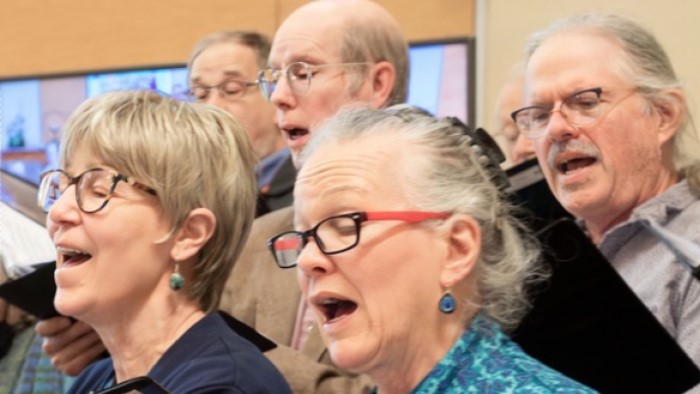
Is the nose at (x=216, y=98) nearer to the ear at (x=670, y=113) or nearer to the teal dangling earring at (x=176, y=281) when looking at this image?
the teal dangling earring at (x=176, y=281)

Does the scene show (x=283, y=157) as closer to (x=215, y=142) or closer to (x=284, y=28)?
(x=284, y=28)

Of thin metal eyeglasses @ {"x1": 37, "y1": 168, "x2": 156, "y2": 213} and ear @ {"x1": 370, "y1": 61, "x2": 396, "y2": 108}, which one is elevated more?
ear @ {"x1": 370, "y1": 61, "x2": 396, "y2": 108}

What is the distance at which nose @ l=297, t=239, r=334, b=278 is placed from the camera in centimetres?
140

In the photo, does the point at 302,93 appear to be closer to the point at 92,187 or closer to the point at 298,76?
the point at 298,76

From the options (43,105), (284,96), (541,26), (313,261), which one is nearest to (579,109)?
(284,96)

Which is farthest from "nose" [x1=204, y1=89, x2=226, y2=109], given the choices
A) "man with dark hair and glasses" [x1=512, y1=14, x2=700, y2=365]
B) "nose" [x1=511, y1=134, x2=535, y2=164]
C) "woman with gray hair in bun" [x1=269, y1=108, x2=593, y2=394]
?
"woman with gray hair in bun" [x1=269, y1=108, x2=593, y2=394]

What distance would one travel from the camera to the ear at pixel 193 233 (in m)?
1.72

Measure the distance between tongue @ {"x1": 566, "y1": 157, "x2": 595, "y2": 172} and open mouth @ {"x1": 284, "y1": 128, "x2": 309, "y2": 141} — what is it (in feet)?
1.72

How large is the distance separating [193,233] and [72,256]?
0.18m

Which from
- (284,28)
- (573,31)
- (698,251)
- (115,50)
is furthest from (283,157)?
(115,50)

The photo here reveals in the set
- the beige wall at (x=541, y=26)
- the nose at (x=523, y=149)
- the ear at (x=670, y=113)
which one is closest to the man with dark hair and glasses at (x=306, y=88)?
the nose at (x=523, y=149)

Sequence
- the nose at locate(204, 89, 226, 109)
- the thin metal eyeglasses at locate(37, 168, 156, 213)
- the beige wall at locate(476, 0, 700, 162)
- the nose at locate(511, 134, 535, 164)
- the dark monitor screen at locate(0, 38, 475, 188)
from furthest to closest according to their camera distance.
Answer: the dark monitor screen at locate(0, 38, 475, 188) < the beige wall at locate(476, 0, 700, 162) < the nose at locate(204, 89, 226, 109) < the nose at locate(511, 134, 535, 164) < the thin metal eyeglasses at locate(37, 168, 156, 213)

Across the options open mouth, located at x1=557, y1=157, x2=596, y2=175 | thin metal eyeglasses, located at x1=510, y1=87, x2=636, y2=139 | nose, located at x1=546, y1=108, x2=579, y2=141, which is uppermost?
thin metal eyeglasses, located at x1=510, y1=87, x2=636, y2=139

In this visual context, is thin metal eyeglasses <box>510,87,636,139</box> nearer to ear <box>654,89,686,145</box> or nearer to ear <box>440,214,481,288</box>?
ear <box>654,89,686,145</box>
